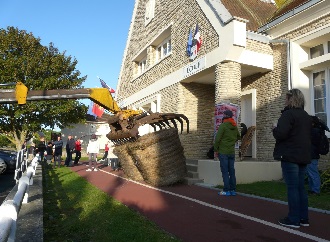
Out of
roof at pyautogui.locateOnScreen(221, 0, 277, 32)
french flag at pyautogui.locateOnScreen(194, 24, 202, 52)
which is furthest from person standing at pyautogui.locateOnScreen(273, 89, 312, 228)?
roof at pyautogui.locateOnScreen(221, 0, 277, 32)

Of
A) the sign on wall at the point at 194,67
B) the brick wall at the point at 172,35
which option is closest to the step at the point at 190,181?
the sign on wall at the point at 194,67

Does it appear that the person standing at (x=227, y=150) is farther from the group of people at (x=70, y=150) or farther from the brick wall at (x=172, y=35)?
the group of people at (x=70, y=150)

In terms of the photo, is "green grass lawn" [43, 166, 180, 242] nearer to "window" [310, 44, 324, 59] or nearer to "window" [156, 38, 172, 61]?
"window" [310, 44, 324, 59]

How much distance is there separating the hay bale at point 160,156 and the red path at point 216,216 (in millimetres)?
664

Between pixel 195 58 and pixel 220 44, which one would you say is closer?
pixel 220 44

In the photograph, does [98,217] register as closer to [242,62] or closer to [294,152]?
[294,152]

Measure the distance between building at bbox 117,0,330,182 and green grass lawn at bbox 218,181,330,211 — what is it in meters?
2.20

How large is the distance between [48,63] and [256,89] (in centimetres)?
1927

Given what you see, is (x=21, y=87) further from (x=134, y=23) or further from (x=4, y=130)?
(x=4, y=130)

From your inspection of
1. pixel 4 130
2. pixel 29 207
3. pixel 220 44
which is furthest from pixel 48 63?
pixel 29 207

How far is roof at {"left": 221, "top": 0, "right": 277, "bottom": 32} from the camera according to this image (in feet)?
38.2

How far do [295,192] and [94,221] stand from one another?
3.08 metres

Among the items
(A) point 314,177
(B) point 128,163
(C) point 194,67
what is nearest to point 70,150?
(B) point 128,163

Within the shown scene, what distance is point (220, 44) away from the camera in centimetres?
1008
